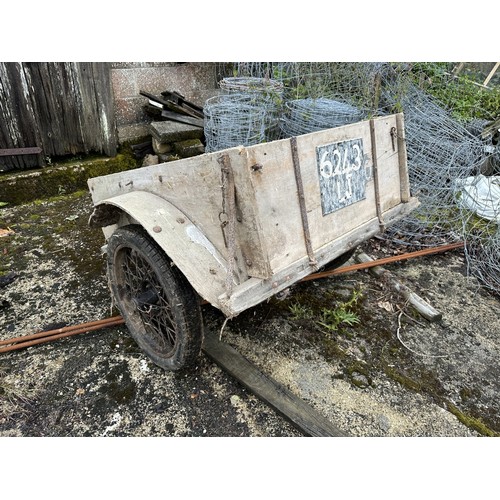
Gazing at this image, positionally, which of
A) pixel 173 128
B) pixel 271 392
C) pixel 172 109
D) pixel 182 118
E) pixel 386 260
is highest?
pixel 172 109

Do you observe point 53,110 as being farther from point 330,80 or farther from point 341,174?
point 341,174

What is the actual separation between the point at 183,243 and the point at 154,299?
0.59m

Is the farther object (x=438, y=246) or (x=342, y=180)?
(x=438, y=246)

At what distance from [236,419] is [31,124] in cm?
521

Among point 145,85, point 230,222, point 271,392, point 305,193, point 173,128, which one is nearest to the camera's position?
point 230,222

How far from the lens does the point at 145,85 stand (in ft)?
21.0

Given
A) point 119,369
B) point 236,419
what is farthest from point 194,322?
point 119,369

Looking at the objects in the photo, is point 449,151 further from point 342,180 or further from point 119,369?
point 119,369

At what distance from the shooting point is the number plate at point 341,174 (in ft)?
8.14

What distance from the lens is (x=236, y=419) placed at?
2447mm

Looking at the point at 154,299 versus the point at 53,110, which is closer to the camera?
the point at 154,299

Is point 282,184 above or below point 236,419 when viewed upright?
above

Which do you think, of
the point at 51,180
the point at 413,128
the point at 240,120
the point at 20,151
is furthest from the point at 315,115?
the point at 20,151

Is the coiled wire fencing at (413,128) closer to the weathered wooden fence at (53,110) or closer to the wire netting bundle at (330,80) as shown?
the wire netting bundle at (330,80)
